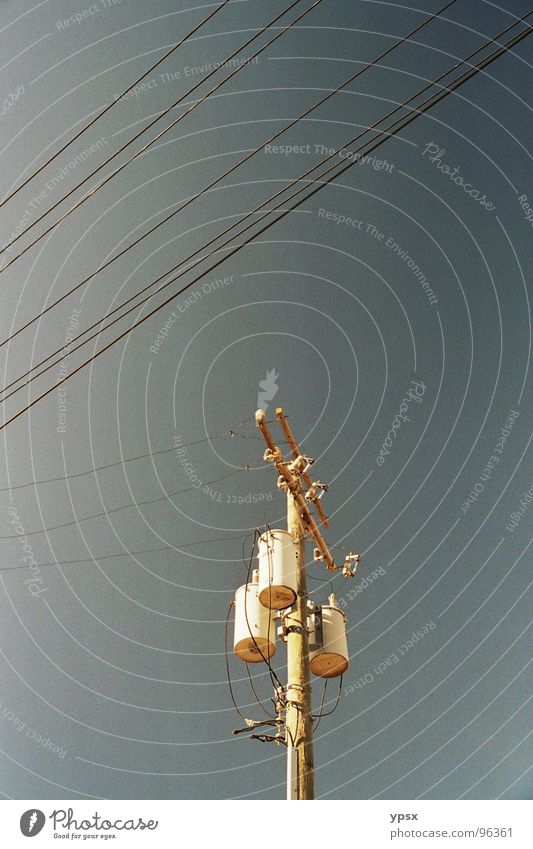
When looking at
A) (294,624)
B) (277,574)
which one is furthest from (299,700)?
(277,574)

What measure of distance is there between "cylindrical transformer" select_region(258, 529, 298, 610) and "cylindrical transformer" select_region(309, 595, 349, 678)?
452mm

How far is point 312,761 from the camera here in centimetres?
666

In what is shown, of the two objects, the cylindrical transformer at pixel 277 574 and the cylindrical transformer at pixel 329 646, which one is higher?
the cylindrical transformer at pixel 277 574

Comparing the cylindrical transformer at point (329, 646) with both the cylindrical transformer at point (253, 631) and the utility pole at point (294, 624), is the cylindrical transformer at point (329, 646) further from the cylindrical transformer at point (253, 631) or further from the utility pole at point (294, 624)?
the cylindrical transformer at point (253, 631)

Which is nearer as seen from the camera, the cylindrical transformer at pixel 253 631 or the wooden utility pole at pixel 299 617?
the wooden utility pole at pixel 299 617

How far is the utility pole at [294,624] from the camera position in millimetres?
6887

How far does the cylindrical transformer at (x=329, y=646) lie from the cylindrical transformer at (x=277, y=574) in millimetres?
452

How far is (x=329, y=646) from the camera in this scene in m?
7.66

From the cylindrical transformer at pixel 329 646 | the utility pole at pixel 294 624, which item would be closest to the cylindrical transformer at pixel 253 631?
the utility pole at pixel 294 624

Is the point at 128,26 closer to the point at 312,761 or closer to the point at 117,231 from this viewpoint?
the point at 117,231

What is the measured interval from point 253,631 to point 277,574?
26.1 inches

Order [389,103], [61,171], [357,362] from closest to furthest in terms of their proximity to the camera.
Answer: [61,171], [389,103], [357,362]

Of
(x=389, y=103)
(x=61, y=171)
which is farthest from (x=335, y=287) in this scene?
(x=61, y=171)
